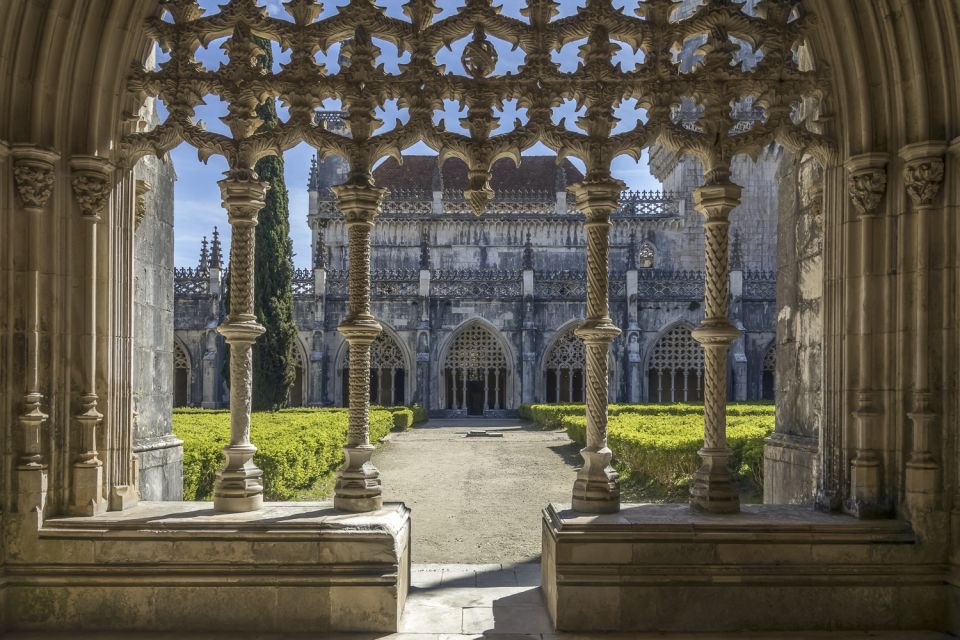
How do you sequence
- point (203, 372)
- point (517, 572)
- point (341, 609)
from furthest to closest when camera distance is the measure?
point (203, 372) < point (517, 572) < point (341, 609)

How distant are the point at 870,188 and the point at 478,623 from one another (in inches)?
117

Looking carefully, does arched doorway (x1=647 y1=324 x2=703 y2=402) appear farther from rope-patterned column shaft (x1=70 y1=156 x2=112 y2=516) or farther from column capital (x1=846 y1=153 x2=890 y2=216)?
rope-patterned column shaft (x1=70 y1=156 x2=112 y2=516)

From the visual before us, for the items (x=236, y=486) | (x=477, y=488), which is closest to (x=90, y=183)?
(x=236, y=486)

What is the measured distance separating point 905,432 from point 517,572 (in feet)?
7.71

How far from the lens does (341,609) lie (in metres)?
3.60

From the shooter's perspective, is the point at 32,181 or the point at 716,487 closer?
the point at 32,181

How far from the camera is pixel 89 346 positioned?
3.82m

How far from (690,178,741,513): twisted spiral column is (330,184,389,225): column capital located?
1.75 m

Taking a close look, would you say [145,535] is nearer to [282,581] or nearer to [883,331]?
[282,581]

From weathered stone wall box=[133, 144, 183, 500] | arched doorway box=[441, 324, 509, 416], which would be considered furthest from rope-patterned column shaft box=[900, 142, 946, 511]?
arched doorway box=[441, 324, 509, 416]

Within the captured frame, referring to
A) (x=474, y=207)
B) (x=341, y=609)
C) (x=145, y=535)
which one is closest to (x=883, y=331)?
(x=474, y=207)

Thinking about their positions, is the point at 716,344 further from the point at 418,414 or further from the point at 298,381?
the point at 298,381

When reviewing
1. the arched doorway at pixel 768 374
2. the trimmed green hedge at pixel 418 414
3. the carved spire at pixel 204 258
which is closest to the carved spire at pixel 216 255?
the carved spire at pixel 204 258

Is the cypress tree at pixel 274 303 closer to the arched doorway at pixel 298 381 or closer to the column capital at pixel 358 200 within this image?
the arched doorway at pixel 298 381
